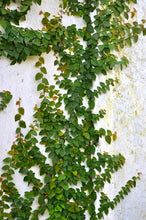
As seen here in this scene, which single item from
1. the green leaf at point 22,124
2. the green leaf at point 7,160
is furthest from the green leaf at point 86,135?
the green leaf at point 7,160

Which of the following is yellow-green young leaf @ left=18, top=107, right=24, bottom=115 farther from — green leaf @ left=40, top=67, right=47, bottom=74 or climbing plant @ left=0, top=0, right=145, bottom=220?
green leaf @ left=40, top=67, right=47, bottom=74

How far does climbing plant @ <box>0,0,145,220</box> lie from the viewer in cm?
211

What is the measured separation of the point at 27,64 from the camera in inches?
87.3

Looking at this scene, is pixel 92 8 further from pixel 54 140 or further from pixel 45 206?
pixel 45 206

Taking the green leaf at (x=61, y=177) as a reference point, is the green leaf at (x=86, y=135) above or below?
above

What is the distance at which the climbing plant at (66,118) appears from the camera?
6.93 feet

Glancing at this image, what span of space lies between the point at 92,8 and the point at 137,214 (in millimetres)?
1744

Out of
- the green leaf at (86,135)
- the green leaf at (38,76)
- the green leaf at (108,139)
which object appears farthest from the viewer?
the green leaf at (108,139)

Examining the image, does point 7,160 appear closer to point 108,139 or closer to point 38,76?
point 38,76

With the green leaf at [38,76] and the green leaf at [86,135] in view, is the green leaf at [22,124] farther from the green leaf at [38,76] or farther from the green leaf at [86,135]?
the green leaf at [86,135]

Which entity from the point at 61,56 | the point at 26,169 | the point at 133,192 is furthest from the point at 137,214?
the point at 61,56

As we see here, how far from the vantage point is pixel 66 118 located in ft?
7.68

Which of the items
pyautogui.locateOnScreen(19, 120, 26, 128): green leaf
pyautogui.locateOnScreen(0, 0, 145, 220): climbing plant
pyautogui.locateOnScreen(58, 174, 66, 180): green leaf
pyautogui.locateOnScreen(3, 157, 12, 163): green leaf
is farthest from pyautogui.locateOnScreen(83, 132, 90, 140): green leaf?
pyautogui.locateOnScreen(3, 157, 12, 163): green leaf

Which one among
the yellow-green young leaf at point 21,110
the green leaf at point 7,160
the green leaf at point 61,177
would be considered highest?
the yellow-green young leaf at point 21,110
